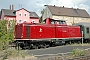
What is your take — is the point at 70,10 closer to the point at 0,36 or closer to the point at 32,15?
the point at 32,15

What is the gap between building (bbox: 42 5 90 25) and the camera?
7300cm

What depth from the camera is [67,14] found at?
75.5m

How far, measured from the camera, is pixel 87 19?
268ft

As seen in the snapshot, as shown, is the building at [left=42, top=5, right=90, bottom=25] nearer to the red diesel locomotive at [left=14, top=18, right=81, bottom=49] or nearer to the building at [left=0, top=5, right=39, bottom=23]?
the building at [left=0, top=5, right=39, bottom=23]

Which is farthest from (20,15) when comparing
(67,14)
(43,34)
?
(43,34)

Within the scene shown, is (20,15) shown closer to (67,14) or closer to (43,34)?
(67,14)

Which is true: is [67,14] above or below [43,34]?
above

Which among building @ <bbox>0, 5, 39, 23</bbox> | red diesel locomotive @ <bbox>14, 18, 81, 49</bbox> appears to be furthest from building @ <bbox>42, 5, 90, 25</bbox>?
red diesel locomotive @ <bbox>14, 18, 81, 49</bbox>

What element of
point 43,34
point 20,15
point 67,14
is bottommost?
point 43,34

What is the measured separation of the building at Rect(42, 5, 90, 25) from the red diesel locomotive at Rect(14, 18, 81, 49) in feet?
153

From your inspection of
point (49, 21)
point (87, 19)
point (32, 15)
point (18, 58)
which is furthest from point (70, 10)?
point (18, 58)

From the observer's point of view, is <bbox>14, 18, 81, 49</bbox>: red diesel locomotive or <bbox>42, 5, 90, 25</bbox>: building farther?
<bbox>42, 5, 90, 25</bbox>: building

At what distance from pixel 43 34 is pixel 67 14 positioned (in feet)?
178

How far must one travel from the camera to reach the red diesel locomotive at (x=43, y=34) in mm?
21031
